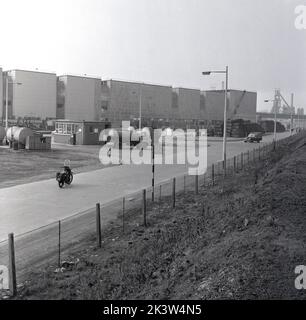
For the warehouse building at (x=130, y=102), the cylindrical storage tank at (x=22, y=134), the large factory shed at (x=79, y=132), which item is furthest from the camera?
the warehouse building at (x=130, y=102)

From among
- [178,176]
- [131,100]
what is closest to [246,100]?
[131,100]

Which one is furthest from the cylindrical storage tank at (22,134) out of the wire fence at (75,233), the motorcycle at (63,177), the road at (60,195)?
the wire fence at (75,233)

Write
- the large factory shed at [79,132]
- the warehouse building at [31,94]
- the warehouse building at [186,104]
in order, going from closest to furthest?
the large factory shed at [79,132] → the warehouse building at [31,94] → the warehouse building at [186,104]

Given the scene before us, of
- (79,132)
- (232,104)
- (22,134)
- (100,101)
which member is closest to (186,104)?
(232,104)

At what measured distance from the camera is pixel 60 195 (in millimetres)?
18891

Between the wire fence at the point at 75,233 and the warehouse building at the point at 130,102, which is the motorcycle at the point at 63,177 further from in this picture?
the warehouse building at the point at 130,102

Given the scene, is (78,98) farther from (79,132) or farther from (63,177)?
(63,177)

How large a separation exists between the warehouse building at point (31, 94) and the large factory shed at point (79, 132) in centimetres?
3297

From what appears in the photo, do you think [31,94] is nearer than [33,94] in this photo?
Yes

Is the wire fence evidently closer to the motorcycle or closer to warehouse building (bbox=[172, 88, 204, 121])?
the motorcycle

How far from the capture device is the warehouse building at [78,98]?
91.9 meters

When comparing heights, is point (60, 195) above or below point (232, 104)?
below

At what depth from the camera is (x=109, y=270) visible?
9.63m

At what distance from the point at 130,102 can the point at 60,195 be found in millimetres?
83563
